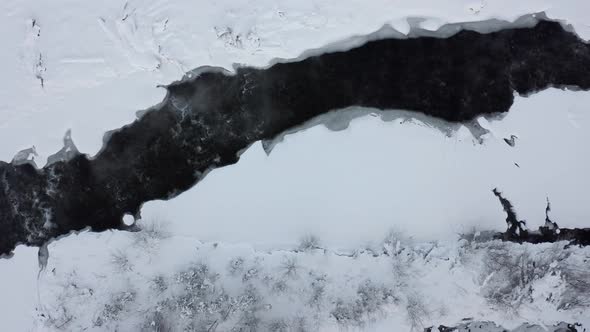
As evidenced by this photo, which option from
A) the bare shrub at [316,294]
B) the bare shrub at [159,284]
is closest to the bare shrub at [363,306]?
the bare shrub at [316,294]

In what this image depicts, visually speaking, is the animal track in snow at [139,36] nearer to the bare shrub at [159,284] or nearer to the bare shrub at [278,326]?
the bare shrub at [159,284]

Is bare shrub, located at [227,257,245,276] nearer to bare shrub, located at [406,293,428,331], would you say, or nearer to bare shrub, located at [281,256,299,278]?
bare shrub, located at [281,256,299,278]

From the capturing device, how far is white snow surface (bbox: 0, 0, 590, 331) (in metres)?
8.52

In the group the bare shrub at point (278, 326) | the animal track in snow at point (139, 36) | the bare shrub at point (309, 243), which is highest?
the animal track in snow at point (139, 36)

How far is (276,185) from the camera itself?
8.62 metres

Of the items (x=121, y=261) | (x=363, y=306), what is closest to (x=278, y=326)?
(x=363, y=306)

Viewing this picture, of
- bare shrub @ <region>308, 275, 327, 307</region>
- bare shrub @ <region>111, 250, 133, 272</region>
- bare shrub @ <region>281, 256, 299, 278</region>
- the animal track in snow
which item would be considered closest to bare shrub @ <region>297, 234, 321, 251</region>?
bare shrub @ <region>281, 256, 299, 278</region>

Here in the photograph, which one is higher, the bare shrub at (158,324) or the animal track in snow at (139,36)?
the animal track in snow at (139,36)

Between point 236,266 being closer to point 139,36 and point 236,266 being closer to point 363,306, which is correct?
point 363,306

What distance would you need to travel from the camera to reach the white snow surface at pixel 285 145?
8516mm

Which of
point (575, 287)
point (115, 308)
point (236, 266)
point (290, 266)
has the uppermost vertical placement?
point (575, 287)

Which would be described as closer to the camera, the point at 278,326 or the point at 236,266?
the point at 278,326

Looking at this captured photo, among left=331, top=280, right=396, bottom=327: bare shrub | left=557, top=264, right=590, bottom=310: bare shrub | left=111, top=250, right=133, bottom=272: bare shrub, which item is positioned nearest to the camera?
left=557, top=264, right=590, bottom=310: bare shrub

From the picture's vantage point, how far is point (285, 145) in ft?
28.6
